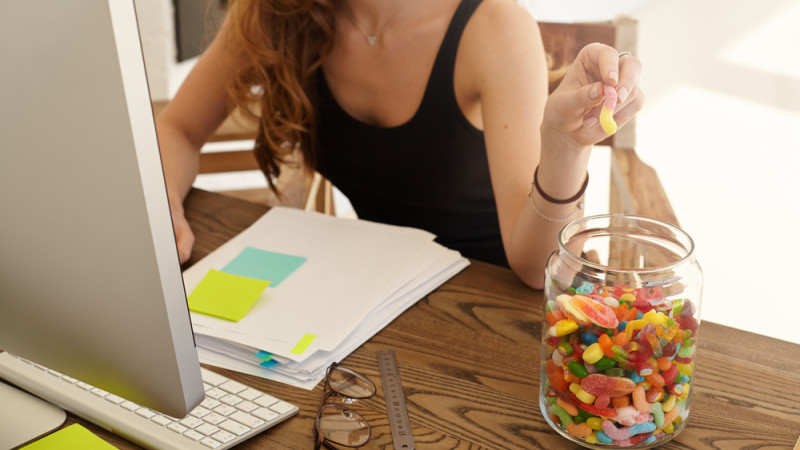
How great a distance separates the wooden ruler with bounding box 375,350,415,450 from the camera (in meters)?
0.72

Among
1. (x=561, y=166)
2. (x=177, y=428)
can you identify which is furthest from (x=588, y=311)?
(x=177, y=428)

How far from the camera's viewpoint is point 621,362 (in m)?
0.64

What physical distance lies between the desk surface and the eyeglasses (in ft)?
0.05

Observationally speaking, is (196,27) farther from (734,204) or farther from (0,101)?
(0,101)

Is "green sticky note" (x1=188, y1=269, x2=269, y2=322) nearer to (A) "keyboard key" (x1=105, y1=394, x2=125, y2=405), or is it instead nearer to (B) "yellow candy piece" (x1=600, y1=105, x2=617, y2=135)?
(A) "keyboard key" (x1=105, y1=394, x2=125, y2=405)

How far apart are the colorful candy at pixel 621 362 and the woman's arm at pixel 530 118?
231 millimetres

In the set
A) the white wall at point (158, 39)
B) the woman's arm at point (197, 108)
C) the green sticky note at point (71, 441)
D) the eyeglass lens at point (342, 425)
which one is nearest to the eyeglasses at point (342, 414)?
the eyeglass lens at point (342, 425)

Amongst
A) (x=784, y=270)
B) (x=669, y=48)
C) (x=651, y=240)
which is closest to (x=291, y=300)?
(x=651, y=240)

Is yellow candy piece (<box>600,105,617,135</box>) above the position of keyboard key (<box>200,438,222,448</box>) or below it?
above

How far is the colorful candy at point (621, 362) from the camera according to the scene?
0.64 m

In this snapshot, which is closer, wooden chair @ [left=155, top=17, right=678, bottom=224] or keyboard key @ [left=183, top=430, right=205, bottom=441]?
keyboard key @ [left=183, top=430, right=205, bottom=441]

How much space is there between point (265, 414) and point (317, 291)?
26cm

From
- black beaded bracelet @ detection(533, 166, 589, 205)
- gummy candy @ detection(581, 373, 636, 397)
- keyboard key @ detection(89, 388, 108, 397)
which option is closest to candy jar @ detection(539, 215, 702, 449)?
gummy candy @ detection(581, 373, 636, 397)

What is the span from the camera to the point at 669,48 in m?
3.85
